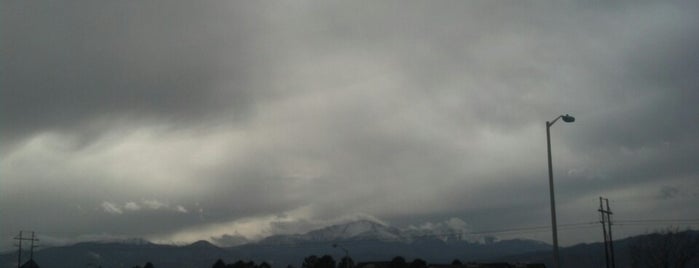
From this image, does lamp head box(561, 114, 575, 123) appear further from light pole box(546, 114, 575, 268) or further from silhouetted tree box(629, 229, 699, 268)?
silhouetted tree box(629, 229, 699, 268)

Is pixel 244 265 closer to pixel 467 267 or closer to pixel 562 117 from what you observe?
pixel 467 267

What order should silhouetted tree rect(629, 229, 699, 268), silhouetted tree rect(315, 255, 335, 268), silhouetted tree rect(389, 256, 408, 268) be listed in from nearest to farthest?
silhouetted tree rect(629, 229, 699, 268) < silhouetted tree rect(389, 256, 408, 268) < silhouetted tree rect(315, 255, 335, 268)

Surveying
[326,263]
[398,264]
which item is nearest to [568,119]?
[398,264]

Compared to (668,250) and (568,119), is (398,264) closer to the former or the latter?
(668,250)

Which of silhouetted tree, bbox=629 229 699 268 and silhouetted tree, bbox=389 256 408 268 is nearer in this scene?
silhouetted tree, bbox=629 229 699 268

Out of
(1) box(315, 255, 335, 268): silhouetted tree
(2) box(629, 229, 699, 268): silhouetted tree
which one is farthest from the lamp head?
(1) box(315, 255, 335, 268): silhouetted tree

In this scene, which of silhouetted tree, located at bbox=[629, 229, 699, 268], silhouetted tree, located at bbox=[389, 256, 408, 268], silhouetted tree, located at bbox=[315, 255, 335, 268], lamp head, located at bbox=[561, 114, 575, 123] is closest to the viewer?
lamp head, located at bbox=[561, 114, 575, 123]

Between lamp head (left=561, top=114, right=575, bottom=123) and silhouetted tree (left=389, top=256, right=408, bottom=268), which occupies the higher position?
lamp head (left=561, top=114, right=575, bottom=123)

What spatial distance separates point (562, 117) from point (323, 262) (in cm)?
11681

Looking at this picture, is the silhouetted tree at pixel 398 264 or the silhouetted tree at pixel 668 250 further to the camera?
the silhouetted tree at pixel 398 264

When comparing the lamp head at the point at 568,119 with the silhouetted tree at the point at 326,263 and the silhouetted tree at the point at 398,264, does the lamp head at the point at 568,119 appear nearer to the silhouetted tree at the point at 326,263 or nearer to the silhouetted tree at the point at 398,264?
the silhouetted tree at the point at 398,264

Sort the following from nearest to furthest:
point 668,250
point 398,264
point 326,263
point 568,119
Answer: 1. point 568,119
2. point 668,250
3. point 398,264
4. point 326,263

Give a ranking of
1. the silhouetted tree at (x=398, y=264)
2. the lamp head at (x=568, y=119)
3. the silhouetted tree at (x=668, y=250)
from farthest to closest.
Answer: the silhouetted tree at (x=398, y=264) → the silhouetted tree at (x=668, y=250) → the lamp head at (x=568, y=119)

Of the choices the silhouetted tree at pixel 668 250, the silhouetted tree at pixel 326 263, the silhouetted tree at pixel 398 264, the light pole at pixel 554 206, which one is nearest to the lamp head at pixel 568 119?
the light pole at pixel 554 206
